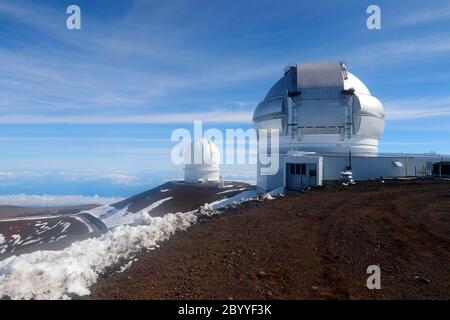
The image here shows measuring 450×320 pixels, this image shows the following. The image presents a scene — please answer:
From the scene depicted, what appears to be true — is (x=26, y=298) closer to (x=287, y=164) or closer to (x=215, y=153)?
(x=287, y=164)

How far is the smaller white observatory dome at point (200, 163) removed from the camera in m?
46.8

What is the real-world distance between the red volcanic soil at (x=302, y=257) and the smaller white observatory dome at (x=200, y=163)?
106 feet

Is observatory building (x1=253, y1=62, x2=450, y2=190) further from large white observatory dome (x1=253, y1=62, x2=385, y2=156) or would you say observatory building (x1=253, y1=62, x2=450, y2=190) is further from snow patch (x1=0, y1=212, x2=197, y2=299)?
snow patch (x1=0, y1=212, x2=197, y2=299)

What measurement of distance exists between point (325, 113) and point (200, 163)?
23345 millimetres

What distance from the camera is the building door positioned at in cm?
2301

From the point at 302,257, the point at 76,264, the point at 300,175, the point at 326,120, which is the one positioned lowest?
the point at 76,264

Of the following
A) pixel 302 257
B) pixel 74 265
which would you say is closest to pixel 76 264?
pixel 74 265

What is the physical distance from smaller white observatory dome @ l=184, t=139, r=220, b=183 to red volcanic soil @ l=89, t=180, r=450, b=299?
32.4 m

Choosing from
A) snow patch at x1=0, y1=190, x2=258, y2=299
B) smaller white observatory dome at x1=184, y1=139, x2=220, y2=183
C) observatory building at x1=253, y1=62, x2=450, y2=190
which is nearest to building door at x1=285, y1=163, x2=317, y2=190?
observatory building at x1=253, y1=62, x2=450, y2=190

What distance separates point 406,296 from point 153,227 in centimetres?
868

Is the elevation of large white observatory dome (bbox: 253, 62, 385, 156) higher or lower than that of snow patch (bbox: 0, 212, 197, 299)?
higher

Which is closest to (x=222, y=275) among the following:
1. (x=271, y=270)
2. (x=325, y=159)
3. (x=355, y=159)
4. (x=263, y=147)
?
(x=271, y=270)

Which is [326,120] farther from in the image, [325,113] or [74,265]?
[74,265]

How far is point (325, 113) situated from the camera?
28016 millimetres
